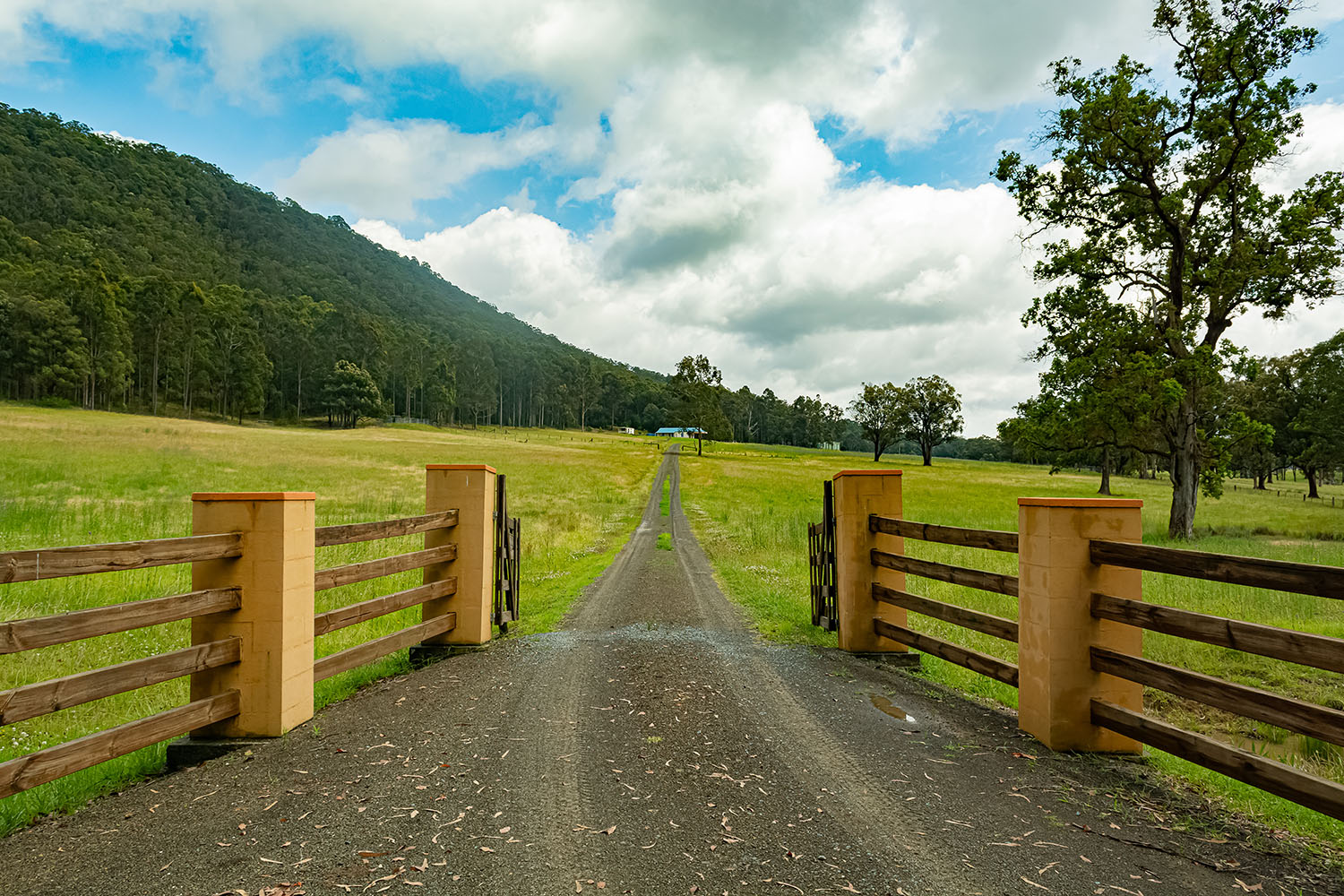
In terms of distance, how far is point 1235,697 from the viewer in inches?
127

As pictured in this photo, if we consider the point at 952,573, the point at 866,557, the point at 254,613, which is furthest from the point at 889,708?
the point at 254,613

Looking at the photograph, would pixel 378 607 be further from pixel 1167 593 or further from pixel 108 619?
pixel 1167 593

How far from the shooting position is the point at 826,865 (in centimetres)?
294

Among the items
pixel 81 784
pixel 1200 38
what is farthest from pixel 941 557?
pixel 1200 38

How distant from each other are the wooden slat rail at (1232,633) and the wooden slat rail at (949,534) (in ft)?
2.29

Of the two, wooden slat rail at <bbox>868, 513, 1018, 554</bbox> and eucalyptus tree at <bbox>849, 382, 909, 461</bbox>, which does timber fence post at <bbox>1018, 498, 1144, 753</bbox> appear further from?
eucalyptus tree at <bbox>849, 382, 909, 461</bbox>

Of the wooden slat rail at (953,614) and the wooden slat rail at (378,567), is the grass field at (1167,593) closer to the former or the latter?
the wooden slat rail at (953,614)

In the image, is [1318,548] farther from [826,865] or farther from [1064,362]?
[826,865]

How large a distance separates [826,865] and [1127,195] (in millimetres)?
25753

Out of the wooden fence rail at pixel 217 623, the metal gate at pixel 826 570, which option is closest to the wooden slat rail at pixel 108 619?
the wooden fence rail at pixel 217 623

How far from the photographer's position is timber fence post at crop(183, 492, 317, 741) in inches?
168

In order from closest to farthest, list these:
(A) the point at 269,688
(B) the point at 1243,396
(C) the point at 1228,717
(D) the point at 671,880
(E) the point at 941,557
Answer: (D) the point at 671,880 < (A) the point at 269,688 < (C) the point at 1228,717 < (E) the point at 941,557 < (B) the point at 1243,396

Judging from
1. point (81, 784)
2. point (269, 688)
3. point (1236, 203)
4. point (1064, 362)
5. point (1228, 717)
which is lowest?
point (1228, 717)

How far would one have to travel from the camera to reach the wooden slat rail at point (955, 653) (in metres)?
4.93
